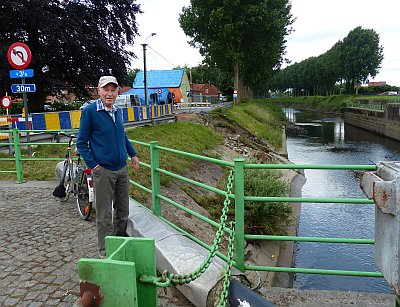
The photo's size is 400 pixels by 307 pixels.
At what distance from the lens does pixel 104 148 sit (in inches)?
161

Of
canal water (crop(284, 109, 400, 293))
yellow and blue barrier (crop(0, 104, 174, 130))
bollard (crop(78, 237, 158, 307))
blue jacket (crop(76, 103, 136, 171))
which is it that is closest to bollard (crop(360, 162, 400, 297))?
bollard (crop(78, 237, 158, 307))

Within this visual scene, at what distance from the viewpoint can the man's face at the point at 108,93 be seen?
401 cm

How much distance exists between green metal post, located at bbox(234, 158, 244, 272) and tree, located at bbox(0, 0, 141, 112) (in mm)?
21657

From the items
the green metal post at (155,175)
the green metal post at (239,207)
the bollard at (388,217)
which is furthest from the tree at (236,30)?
the bollard at (388,217)

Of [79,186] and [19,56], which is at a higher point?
[19,56]

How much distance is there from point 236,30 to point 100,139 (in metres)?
33.5

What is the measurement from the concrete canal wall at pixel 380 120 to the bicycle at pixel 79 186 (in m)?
34.4

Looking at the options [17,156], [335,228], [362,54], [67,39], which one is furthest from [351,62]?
[17,156]

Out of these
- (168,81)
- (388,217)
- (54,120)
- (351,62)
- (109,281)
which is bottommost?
(109,281)

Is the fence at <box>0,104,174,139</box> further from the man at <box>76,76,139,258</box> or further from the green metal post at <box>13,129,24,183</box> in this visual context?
the man at <box>76,76,139,258</box>

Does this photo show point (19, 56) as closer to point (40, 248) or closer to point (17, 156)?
point (17, 156)

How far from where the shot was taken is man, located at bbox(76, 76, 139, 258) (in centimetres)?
400

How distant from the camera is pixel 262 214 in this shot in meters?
8.58

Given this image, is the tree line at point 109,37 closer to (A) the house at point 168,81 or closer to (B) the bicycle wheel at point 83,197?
(A) the house at point 168,81
